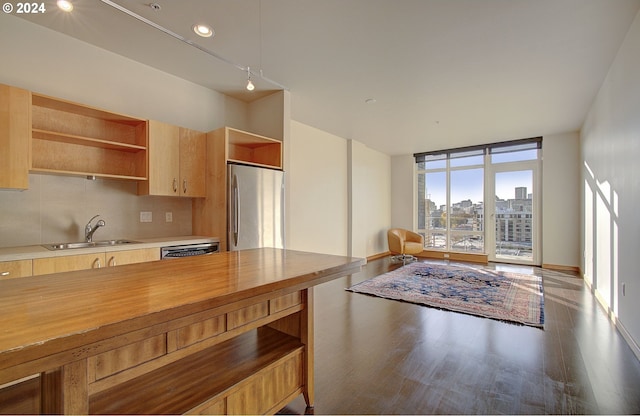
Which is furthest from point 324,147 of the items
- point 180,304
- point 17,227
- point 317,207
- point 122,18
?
point 180,304

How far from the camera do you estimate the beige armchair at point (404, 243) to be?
6.60 m

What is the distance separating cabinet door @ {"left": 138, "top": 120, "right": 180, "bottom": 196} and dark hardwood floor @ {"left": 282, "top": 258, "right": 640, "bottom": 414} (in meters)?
2.20

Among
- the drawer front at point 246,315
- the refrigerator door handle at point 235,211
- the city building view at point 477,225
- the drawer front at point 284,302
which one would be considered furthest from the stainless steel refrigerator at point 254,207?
the city building view at point 477,225

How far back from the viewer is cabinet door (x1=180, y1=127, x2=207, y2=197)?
122 inches

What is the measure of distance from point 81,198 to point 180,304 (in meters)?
2.60

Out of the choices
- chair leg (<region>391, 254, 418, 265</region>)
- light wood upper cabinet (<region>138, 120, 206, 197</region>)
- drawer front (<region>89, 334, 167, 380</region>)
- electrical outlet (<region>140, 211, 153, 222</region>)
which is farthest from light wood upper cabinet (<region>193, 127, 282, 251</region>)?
chair leg (<region>391, 254, 418, 265</region>)

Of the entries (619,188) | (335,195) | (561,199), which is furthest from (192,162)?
(561,199)

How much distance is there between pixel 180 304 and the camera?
829mm

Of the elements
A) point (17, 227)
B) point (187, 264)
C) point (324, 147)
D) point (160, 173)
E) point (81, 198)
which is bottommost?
point (187, 264)

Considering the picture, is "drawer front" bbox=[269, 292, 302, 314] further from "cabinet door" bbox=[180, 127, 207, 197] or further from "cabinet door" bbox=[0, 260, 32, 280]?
"cabinet door" bbox=[180, 127, 207, 197]

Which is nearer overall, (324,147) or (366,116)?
(366,116)

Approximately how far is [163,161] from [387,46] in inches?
100

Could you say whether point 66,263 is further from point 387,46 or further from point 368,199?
point 368,199

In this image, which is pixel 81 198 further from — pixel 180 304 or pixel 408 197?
pixel 408 197
